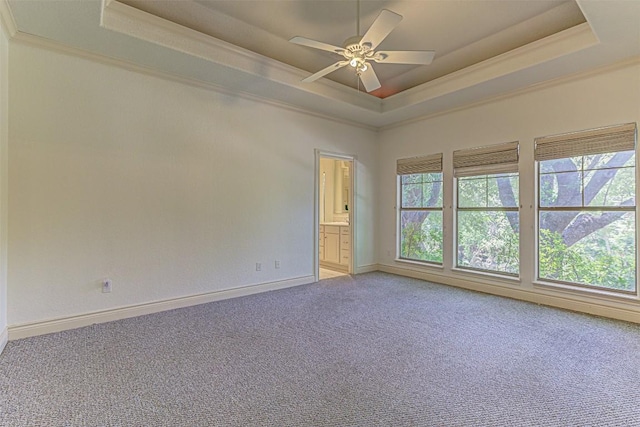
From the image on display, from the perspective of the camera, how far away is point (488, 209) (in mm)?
4500

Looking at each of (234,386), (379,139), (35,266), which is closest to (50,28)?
(35,266)

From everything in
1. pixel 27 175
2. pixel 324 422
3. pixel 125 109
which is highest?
pixel 125 109

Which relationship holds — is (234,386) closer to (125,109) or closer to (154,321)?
(154,321)

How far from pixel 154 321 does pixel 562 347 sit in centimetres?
383

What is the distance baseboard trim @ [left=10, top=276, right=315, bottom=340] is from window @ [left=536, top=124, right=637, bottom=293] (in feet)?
12.0

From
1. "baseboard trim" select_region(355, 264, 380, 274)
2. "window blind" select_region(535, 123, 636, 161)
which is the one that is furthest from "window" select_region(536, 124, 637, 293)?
"baseboard trim" select_region(355, 264, 380, 274)

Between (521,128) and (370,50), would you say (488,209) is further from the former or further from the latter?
(370,50)

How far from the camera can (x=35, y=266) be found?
9.50ft

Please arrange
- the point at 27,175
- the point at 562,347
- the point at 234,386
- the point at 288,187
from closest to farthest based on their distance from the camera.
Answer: the point at 234,386
the point at 562,347
the point at 27,175
the point at 288,187

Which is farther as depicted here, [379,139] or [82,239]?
[379,139]

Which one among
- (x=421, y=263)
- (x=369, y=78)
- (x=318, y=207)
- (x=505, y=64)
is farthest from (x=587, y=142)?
(x=318, y=207)

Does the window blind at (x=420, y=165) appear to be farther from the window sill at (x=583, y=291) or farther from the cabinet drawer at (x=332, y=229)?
the window sill at (x=583, y=291)

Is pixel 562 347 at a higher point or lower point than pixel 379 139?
lower

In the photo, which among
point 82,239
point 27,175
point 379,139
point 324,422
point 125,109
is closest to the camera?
point 324,422
